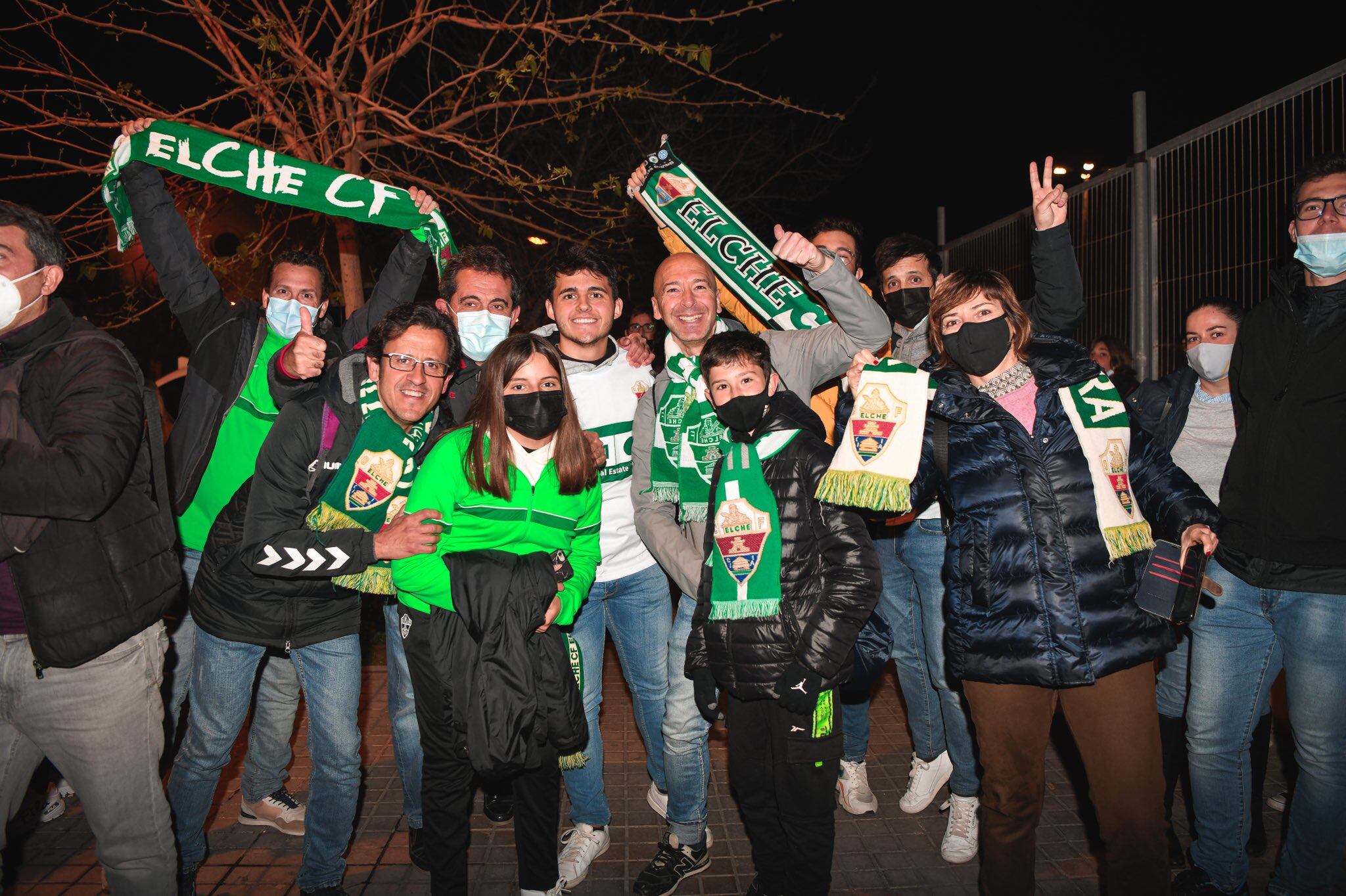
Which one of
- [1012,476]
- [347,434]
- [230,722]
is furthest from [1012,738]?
[230,722]

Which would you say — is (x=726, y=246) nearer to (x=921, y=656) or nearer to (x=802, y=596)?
(x=802, y=596)

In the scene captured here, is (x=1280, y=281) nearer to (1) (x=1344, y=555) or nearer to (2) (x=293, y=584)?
(1) (x=1344, y=555)

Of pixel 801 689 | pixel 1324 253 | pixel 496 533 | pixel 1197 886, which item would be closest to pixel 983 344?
pixel 1324 253

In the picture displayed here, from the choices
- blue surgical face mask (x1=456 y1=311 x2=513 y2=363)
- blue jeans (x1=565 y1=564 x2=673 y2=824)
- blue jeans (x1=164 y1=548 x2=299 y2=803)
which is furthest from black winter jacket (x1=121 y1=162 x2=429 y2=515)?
blue jeans (x1=565 y1=564 x2=673 y2=824)

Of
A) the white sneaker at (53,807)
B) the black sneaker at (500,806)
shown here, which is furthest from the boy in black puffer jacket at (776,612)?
the white sneaker at (53,807)

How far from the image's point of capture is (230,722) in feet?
11.1

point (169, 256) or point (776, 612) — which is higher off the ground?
point (169, 256)

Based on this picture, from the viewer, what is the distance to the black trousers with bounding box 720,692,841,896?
310 centimetres

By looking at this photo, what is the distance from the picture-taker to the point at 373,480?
3.28 meters

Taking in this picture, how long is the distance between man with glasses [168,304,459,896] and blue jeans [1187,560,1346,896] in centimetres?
315

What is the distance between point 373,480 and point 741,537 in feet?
4.76

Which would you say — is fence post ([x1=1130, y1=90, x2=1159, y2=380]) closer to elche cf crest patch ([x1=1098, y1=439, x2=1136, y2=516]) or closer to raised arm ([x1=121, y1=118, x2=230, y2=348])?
elche cf crest patch ([x1=1098, y1=439, x2=1136, y2=516])

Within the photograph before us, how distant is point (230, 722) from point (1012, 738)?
3004 millimetres

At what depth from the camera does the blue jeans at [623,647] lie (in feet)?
12.3
